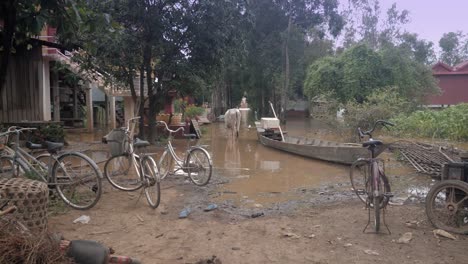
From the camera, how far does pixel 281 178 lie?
9609 mm

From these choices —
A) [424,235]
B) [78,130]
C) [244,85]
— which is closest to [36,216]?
[424,235]

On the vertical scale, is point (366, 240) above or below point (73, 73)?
below

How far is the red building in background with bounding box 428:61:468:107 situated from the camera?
111ft

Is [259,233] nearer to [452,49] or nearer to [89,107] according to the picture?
[89,107]

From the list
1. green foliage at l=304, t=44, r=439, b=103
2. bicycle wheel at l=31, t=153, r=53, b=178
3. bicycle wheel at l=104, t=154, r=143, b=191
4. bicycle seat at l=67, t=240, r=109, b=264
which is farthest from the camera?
green foliage at l=304, t=44, r=439, b=103

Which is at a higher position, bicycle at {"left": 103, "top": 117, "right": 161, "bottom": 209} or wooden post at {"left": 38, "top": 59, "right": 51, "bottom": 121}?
wooden post at {"left": 38, "top": 59, "right": 51, "bottom": 121}

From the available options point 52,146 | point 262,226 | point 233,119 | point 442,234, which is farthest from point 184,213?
point 233,119

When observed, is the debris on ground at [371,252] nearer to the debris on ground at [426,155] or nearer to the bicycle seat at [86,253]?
the bicycle seat at [86,253]

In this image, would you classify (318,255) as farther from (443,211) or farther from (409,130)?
(409,130)

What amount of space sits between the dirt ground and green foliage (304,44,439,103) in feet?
53.1

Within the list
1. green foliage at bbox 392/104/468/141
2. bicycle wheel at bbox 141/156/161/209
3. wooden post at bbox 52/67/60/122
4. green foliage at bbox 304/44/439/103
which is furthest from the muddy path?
green foliage at bbox 304/44/439/103

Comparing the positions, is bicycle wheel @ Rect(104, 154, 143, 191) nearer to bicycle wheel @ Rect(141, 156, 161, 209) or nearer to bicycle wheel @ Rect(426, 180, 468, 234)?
bicycle wheel @ Rect(141, 156, 161, 209)

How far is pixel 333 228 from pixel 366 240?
54 centimetres

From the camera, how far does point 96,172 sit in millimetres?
5668
